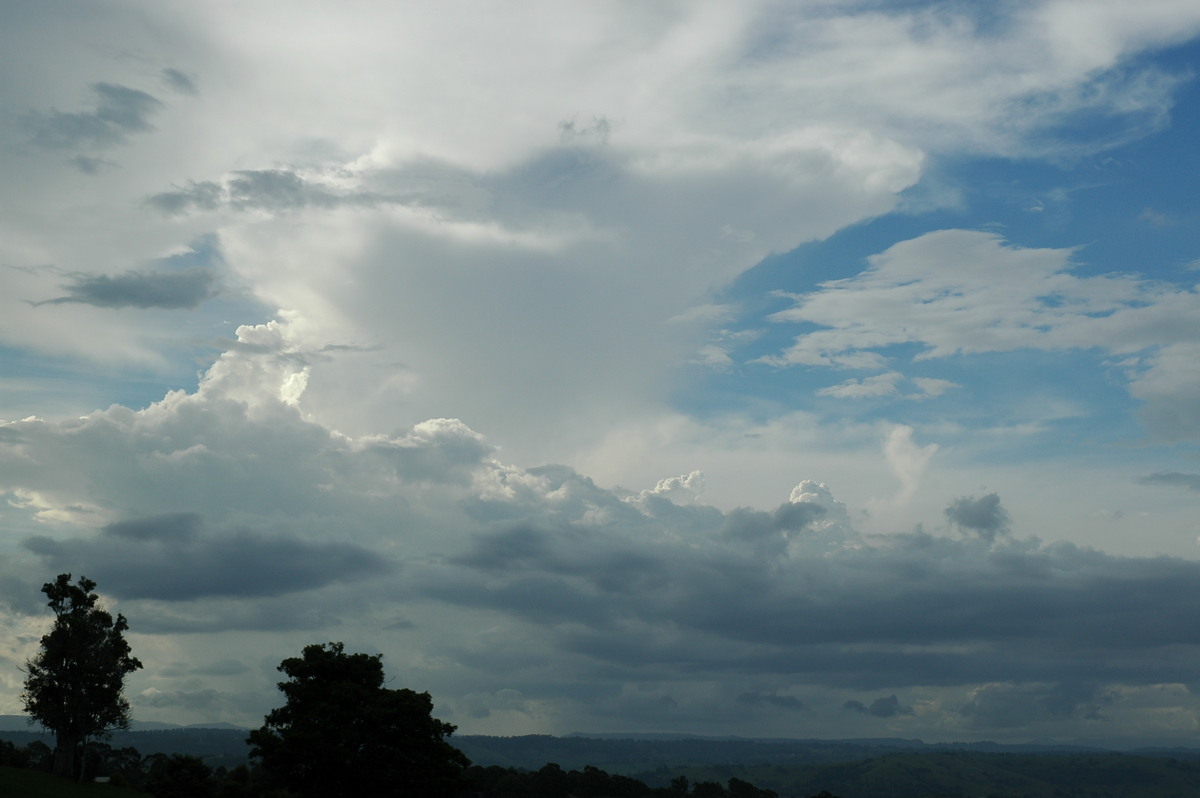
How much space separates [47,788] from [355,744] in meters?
26.1

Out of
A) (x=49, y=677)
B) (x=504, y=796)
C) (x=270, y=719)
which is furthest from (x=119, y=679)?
(x=504, y=796)

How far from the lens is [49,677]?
91125 mm

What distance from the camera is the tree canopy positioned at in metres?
92.1

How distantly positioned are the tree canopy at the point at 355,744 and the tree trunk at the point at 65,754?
1613cm

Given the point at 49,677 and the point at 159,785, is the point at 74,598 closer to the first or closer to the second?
the point at 49,677

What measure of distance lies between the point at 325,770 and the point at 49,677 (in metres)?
27.0

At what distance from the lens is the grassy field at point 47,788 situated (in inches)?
2820

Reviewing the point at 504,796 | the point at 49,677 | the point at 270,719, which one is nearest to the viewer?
the point at 49,677

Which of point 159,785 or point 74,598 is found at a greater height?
point 74,598

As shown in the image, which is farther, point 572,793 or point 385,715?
point 572,793

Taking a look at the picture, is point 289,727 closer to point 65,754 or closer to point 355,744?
point 355,744

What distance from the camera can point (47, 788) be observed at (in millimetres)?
76562

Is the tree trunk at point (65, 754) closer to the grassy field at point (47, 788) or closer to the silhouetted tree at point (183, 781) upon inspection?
the grassy field at point (47, 788)

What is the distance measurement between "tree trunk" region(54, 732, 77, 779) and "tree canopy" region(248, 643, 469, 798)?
635 inches
